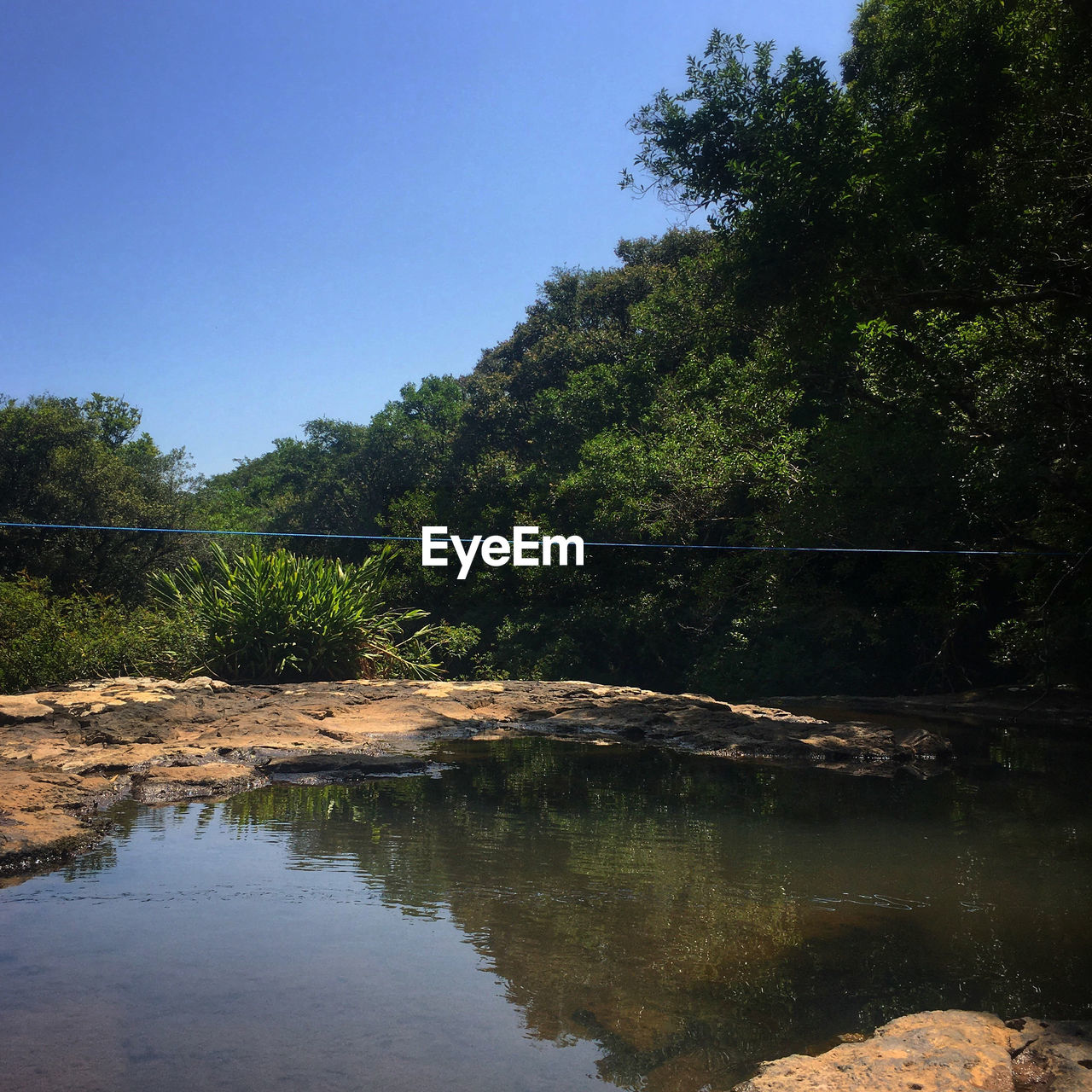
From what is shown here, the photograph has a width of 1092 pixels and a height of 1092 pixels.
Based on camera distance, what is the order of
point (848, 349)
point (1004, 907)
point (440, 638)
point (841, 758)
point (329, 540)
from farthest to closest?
point (329, 540) → point (440, 638) → point (848, 349) → point (841, 758) → point (1004, 907)

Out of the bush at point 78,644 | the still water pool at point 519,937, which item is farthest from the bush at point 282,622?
the still water pool at point 519,937

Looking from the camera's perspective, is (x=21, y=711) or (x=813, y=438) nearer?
(x=21, y=711)

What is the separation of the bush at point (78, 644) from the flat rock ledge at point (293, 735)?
2.06 metres

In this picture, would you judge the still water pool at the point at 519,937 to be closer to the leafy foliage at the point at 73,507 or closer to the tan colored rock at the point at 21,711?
the tan colored rock at the point at 21,711

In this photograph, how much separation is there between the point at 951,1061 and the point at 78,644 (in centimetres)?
1145

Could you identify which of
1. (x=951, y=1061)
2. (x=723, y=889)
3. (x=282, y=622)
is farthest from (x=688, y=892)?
(x=282, y=622)

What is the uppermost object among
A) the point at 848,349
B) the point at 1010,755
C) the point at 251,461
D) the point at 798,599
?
the point at 251,461

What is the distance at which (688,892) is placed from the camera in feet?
15.6

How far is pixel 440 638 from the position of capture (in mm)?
16062

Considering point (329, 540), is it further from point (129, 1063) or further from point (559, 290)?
point (129, 1063)

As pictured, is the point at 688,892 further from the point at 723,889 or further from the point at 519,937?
the point at 519,937

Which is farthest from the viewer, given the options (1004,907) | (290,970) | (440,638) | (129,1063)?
(440,638)

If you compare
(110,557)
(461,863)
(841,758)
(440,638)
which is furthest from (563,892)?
(110,557)

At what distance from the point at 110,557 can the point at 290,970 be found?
18130mm
